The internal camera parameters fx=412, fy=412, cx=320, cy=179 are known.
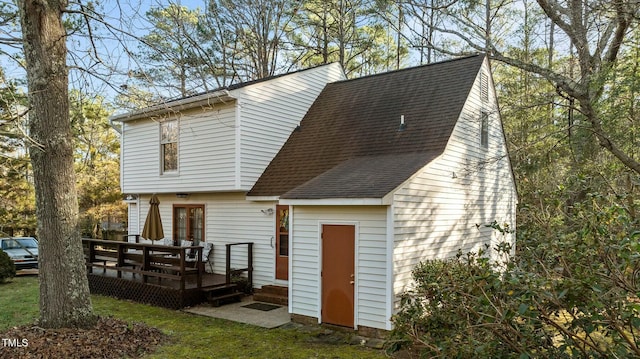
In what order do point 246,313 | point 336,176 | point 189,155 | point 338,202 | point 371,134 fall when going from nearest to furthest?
point 338,202 → point 336,176 → point 246,313 → point 371,134 → point 189,155

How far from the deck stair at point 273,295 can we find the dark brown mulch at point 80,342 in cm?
349

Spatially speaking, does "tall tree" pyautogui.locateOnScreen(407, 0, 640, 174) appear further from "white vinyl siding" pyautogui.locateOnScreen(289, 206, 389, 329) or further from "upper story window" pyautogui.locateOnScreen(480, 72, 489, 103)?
"white vinyl siding" pyautogui.locateOnScreen(289, 206, 389, 329)

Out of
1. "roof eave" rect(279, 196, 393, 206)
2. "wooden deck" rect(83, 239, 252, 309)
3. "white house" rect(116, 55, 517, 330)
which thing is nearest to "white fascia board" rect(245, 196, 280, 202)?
"white house" rect(116, 55, 517, 330)

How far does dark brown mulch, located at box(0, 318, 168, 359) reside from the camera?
5.50 m

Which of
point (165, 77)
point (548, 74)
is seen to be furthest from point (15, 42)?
point (165, 77)

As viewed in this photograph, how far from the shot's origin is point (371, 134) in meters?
10.7

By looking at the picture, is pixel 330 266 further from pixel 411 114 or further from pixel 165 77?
pixel 165 77

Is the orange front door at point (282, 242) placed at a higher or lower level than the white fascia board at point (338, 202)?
lower

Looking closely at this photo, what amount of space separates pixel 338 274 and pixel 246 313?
265 cm

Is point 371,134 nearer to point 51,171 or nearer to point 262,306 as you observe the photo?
point 262,306

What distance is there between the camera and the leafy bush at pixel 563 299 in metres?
2.83

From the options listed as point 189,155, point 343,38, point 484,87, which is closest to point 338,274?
point 189,155

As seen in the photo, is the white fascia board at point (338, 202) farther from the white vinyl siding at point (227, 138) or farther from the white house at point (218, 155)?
the white vinyl siding at point (227, 138)

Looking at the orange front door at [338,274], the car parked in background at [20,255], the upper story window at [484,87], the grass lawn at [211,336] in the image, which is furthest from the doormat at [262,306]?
the car parked in background at [20,255]
